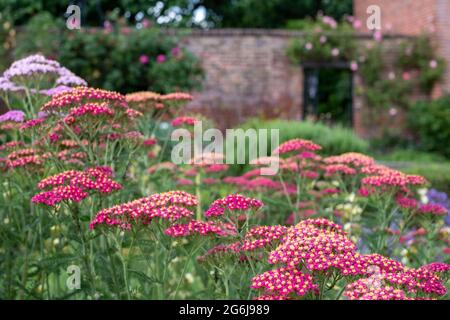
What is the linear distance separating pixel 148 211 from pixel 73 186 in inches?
13.8

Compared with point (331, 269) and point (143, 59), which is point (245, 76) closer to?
point (143, 59)

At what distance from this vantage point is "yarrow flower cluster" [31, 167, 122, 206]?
2057 mm

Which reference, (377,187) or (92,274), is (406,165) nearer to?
(377,187)

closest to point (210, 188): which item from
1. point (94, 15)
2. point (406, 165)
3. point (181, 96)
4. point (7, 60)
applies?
point (181, 96)

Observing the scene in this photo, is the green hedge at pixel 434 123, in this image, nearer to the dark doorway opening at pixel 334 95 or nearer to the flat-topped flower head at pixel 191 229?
the dark doorway opening at pixel 334 95

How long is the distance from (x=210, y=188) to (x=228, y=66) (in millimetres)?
10478

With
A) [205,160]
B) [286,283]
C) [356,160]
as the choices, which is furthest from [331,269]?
[205,160]

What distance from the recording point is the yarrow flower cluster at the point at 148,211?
1.87 metres

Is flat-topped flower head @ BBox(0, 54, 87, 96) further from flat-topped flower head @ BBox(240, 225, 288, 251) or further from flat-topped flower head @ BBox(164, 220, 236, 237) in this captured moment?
flat-topped flower head @ BBox(240, 225, 288, 251)

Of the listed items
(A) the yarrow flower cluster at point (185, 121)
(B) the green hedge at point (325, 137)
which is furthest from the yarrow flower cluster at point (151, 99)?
(B) the green hedge at point (325, 137)

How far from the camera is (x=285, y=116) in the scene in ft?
46.6

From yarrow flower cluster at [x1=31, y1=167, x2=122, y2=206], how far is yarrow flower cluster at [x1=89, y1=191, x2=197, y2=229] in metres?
0.14

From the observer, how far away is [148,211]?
187 cm

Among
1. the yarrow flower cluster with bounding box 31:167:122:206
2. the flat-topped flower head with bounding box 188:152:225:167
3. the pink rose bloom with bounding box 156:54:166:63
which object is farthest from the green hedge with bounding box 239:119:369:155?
the yarrow flower cluster with bounding box 31:167:122:206
